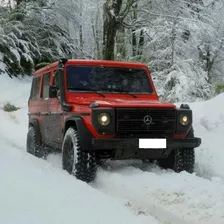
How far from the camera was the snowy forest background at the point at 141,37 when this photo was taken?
14.6m

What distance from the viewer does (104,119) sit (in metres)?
5.64

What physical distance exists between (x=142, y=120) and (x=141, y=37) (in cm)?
1591

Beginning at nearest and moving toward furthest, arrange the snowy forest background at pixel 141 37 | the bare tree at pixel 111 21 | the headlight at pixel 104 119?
the headlight at pixel 104 119, the bare tree at pixel 111 21, the snowy forest background at pixel 141 37

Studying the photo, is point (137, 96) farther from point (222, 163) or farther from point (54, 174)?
point (54, 174)

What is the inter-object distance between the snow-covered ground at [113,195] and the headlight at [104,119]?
0.73 meters

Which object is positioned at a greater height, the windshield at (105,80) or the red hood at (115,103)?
the windshield at (105,80)

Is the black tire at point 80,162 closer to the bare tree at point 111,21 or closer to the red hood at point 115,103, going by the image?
the red hood at point 115,103

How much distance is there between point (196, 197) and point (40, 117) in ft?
13.4

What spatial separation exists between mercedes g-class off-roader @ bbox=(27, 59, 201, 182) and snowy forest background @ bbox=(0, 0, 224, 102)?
5.54m

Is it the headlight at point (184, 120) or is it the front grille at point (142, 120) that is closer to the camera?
the front grille at point (142, 120)

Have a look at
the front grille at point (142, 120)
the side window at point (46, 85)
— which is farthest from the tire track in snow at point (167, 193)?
→ the side window at point (46, 85)

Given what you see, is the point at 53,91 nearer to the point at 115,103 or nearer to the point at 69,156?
the point at 69,156

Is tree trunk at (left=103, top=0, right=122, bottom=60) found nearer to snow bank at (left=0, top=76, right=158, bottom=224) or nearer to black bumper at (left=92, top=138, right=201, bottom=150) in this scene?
black bumper at (left=92, top=138, right=201, bottom=150)

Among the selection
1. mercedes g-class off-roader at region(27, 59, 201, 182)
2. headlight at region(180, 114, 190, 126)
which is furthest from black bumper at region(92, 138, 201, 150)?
headlight at region(180, 114, 190, 126)
